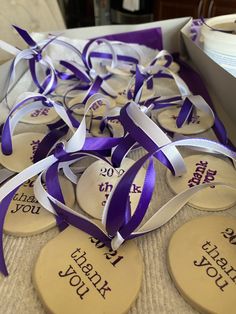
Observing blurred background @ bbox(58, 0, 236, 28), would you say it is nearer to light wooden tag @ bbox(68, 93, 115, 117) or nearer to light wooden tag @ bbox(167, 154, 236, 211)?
light wooden tag @ bbox(68, 93, 115, 117)

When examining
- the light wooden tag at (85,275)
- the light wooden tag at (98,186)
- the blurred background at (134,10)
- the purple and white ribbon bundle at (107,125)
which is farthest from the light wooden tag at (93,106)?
the blurred background at (134,10)

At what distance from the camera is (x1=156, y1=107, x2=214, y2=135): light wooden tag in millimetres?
455

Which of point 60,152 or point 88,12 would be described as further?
point 88,12

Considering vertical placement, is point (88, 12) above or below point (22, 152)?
below

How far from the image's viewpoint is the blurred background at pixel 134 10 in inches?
61.3

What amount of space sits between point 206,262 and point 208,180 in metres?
0.11

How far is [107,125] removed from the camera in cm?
46

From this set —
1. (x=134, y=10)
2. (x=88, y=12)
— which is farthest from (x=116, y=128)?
(x=88, y=12)

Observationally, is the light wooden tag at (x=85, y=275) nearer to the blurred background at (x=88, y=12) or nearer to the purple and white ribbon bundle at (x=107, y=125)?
the purple and white ribbon bundle at (x=107, y=125)

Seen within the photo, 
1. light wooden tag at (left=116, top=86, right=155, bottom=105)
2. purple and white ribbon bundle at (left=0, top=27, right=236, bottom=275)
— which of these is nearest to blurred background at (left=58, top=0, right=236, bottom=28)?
purple and white ribbon bundle at (left=0, top=27, right=236, bottom=275)

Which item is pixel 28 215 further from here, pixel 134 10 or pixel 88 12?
pixel 88 12

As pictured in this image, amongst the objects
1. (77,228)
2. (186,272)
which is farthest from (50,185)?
(186,272)

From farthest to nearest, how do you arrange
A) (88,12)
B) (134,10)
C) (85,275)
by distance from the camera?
(88,12)
(134,10)
(85,275)

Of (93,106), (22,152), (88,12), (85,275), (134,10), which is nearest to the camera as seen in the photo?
(85,275)
